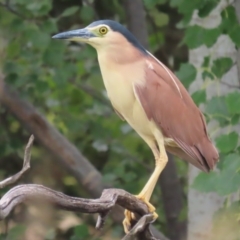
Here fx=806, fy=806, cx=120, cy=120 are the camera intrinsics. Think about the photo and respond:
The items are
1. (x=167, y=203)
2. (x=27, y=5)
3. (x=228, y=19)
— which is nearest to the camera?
(x=228, y=19)

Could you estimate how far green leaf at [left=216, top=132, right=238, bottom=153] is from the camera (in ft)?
10.6

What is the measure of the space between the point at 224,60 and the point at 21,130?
5.38 feet

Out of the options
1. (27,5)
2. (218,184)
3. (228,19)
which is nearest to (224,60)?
(228,19)

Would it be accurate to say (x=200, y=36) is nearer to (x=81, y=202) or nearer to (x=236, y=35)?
(x=236, y=35)

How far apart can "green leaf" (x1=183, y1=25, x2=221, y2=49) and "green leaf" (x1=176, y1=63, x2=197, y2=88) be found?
103mm

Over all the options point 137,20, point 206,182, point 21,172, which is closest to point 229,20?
point 206,182

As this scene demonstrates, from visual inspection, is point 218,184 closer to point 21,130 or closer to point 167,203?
point 167,203

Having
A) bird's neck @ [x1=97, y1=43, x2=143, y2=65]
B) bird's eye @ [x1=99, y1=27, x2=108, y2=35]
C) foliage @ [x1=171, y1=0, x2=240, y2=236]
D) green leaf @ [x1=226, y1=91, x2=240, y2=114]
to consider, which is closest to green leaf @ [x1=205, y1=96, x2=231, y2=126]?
foliage @ [x1=171, y1=0, x2=240, y2=236]

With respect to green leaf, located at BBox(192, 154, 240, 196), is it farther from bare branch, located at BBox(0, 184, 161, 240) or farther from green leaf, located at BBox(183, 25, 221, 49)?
green leaf, located at BBox(183, 25, 221, 49)

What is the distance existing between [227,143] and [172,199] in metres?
1.52

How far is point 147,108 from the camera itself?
2.93 metres

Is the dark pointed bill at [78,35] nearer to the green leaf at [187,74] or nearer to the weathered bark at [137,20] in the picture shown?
the green leaf at [187,74]

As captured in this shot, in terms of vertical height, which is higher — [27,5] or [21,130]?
[27,5]

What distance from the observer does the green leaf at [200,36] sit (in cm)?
358
